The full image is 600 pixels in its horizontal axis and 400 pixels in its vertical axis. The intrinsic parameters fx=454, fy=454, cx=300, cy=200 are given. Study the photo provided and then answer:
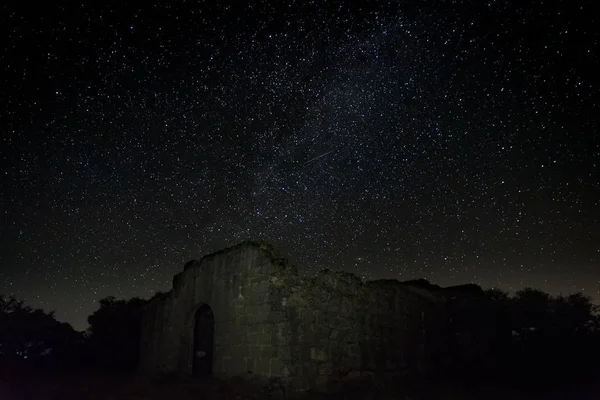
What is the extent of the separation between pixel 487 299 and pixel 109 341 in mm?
16431

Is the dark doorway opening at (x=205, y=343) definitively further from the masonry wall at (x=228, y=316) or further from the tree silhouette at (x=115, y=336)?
the tree silhouette at (x=115, y=336)

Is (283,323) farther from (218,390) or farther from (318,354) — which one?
(218,390)

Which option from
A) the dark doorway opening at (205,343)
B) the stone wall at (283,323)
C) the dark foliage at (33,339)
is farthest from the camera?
the dark foliage at (33,339)

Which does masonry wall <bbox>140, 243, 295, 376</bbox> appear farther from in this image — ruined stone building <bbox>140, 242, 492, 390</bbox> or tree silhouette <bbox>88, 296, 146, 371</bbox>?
tree silhouette <bbox>88, 296, 146, 371</bbox>

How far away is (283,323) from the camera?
10664mm

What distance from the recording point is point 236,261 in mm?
12297

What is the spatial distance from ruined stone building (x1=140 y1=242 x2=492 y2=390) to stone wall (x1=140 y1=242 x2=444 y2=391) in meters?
0.02

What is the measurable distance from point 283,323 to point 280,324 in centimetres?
8

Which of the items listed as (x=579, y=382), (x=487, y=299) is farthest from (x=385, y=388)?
(x=579, y=382)

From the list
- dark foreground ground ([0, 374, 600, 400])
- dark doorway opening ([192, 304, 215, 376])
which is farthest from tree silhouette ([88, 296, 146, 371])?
dark doorway opening ([192, 304, 215, 376])

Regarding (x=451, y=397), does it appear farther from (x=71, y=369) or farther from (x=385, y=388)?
(x=71, y=369)

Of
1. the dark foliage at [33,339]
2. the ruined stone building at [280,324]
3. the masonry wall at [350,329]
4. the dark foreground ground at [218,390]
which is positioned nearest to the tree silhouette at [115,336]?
the dark foliage at [33,339]

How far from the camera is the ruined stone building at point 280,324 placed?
35.4ft

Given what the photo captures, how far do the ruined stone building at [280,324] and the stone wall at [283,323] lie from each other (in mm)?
24
